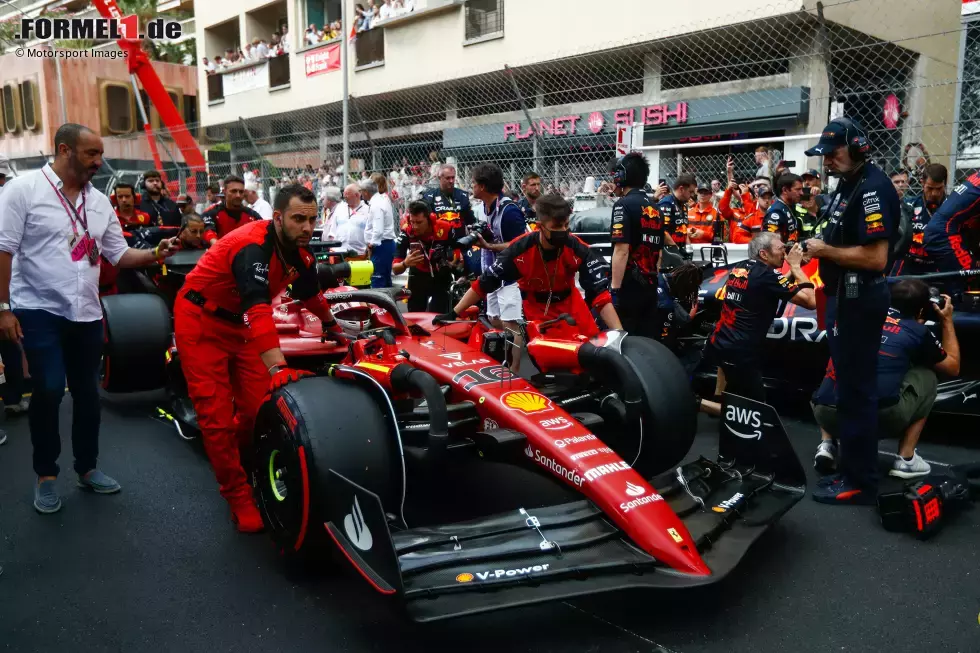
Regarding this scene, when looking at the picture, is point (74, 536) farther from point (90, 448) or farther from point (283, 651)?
point (283, 651)

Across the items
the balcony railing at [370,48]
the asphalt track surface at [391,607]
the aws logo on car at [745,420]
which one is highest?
the balcony railing at [370,48]

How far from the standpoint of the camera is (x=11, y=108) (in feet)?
98.7

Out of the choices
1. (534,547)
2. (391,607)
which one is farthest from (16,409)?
(534,547)

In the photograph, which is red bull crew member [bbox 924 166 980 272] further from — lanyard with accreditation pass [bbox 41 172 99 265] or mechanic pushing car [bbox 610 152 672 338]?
lanyard with accreditation pass [bbox 41 172 99 265]

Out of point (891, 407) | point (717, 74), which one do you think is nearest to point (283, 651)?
point (891, 407)

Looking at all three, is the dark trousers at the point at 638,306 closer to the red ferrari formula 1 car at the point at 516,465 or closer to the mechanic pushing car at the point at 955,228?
the red ferrari formula 1 car at the point at 516,465

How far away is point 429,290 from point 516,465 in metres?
3.91

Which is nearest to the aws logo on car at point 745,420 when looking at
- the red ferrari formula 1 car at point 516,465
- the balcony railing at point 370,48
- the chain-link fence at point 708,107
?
the red ferrari formula 1 car at point 516,465

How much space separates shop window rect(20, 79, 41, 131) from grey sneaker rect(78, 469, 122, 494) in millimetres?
29304

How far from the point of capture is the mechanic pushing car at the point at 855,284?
12.5 feet

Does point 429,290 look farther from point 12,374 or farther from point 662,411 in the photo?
point 662,411

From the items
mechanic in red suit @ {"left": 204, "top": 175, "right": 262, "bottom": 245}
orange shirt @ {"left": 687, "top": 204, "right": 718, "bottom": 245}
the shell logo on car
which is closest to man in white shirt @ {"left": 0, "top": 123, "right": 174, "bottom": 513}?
the shell logo on car

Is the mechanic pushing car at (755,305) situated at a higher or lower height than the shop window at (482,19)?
lower

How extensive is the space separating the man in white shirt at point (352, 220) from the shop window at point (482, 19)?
9.34 m
